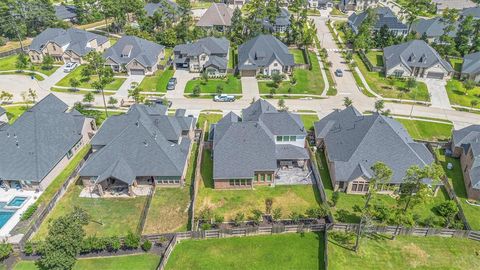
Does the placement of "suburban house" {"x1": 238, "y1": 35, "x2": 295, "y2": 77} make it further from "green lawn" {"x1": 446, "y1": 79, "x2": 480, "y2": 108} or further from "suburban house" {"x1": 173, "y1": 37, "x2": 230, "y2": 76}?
"green lawn" {"x1": 446, "y1": 79, "x2": 480, "y2": 108}

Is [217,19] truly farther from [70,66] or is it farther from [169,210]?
[169,210]

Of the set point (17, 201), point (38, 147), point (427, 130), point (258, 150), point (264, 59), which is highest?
point (264, 59)

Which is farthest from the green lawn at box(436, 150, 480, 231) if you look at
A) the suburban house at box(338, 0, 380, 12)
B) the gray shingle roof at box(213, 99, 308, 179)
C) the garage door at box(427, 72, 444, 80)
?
the suburban house at box(338, 0, 380, 12)

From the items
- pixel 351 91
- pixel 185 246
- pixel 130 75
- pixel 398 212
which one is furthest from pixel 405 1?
pixel 185 246

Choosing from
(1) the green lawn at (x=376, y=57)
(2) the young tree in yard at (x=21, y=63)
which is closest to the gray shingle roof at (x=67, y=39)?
(2) the young tree in yard at (x=21, y=63)

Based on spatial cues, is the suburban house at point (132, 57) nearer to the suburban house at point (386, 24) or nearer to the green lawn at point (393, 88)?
the green lawn at point (393, 88)

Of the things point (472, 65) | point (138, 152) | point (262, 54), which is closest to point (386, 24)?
point (472, 65)
